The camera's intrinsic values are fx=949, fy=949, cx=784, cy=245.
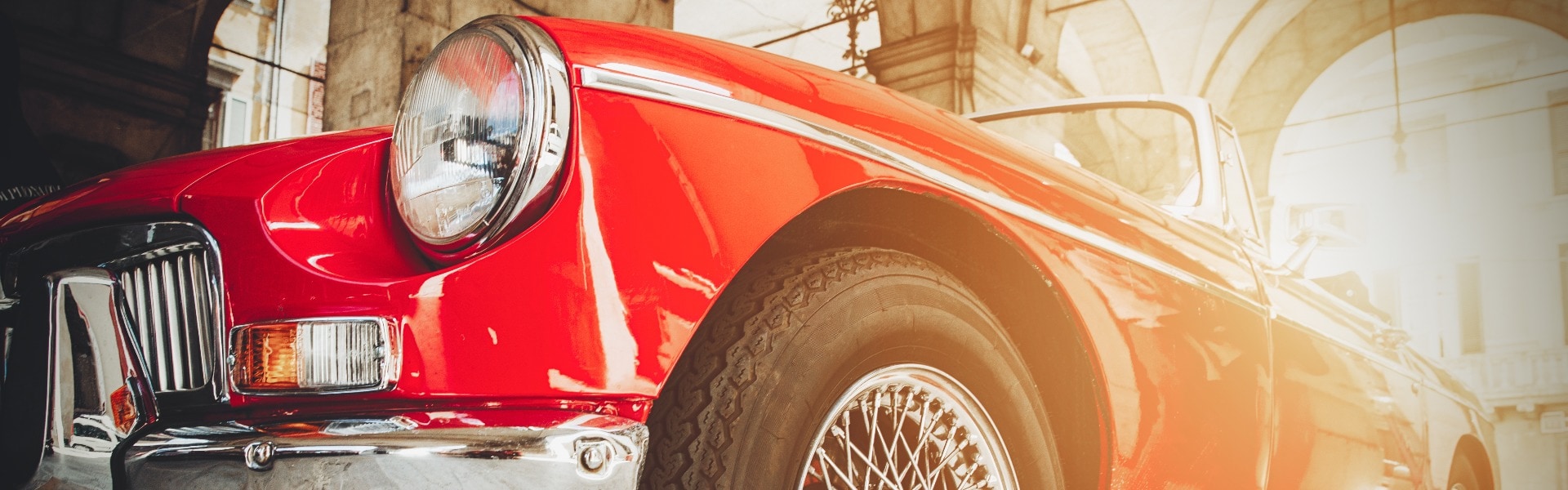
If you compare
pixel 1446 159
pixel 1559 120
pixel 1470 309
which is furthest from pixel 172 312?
pixel 1470 309

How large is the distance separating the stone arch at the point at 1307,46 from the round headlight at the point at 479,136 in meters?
8.07

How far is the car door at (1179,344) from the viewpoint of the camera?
133 cm

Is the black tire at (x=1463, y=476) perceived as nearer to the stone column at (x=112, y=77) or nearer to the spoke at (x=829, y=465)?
the spoke at (x=829, y=465)

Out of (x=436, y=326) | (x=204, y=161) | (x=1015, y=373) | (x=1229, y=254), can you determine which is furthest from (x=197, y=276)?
(x=1229, y=254)

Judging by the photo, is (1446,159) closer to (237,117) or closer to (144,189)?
(144,189)

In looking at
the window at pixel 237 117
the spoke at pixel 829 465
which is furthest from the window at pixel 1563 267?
the window at pixel 237 117

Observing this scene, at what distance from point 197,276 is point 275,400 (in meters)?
0.19

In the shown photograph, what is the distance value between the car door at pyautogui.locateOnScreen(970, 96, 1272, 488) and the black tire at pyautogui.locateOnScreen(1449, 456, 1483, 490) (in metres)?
1.33

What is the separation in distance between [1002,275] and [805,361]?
0.51 metres

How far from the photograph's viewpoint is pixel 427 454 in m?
0.74

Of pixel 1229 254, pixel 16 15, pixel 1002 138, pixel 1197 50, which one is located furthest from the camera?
pixel 1197 50

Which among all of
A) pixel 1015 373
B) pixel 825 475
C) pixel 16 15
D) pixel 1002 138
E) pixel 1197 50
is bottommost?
pixel 825 475

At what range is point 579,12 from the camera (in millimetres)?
4762

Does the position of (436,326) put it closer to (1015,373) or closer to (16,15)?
(1015,373)
